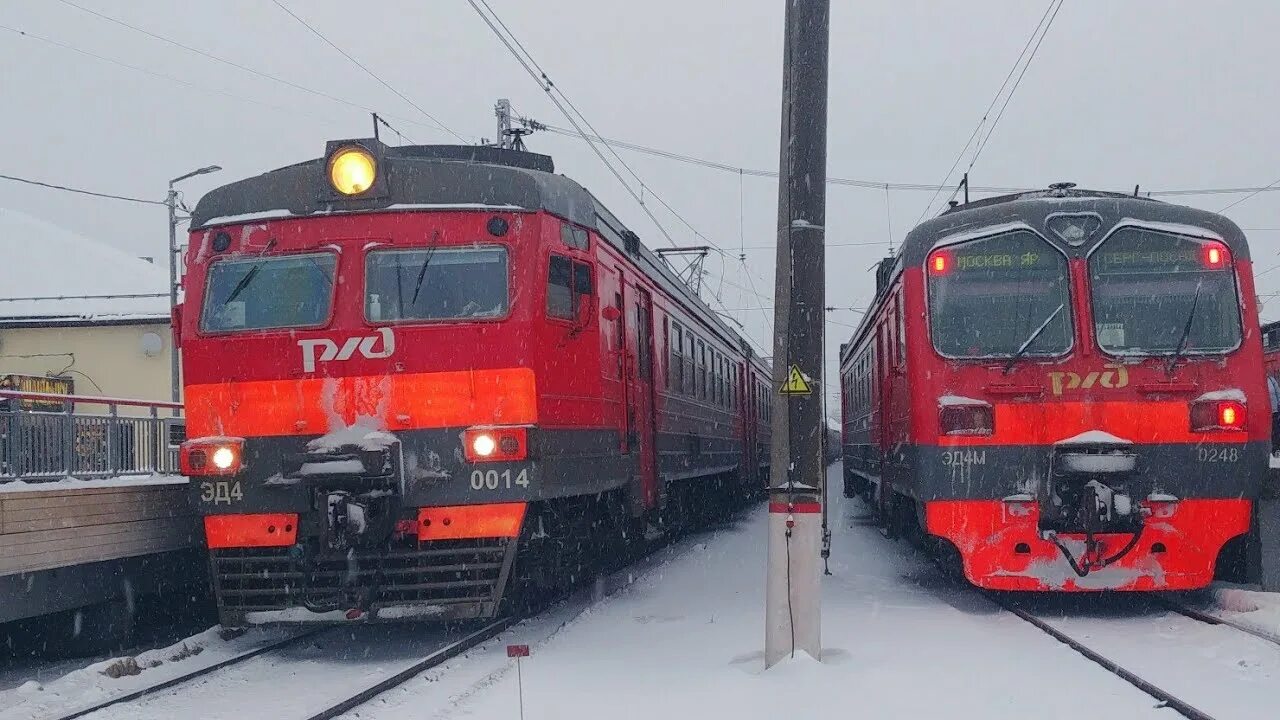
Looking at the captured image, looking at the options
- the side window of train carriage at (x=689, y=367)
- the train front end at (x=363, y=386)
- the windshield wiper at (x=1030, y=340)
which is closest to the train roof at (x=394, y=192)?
the train front end at (x=363, y=386)

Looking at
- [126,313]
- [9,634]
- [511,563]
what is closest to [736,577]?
[511,563]

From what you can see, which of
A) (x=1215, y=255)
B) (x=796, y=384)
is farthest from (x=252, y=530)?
(x=1215, y=255)

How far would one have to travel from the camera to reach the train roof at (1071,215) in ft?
29.7

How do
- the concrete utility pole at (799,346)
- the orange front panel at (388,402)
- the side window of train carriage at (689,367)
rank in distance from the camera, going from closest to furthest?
the concrete utility pole at (799,346)
the orange front panel at (388,402)
the side window of train carriage at (689,367)

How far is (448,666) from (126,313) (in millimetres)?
29804

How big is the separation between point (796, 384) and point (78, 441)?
230 inches

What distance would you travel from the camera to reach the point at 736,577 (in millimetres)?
12047

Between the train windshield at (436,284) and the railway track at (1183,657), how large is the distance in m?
4.42

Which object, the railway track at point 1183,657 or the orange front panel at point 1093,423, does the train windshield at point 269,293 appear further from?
the railway track at point 1183,657

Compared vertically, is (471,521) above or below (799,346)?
below

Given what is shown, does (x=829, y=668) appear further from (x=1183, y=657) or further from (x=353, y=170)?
(x=353, y=170)

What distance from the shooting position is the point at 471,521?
7629mm

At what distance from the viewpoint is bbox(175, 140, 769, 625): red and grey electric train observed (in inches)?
300

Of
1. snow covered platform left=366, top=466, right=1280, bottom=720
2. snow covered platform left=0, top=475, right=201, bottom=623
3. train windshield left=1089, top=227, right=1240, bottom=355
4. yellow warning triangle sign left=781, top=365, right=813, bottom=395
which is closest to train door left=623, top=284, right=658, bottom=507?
snow covered platform left=366, top=466, right=1280, bottom=720
